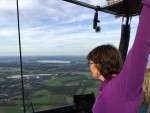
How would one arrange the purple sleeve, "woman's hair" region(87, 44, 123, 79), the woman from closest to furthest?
the purple sleeve < "woman's hair" region(87, 44, 123, 79) < the woman

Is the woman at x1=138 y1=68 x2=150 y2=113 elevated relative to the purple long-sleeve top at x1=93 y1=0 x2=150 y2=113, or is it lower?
lower

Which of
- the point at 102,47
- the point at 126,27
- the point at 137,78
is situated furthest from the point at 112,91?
the point at 126,27

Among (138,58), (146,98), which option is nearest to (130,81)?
(138,58)

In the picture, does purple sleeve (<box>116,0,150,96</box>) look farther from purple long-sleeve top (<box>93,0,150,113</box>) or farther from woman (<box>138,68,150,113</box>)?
woman (<box>138,68,150,113</box>)

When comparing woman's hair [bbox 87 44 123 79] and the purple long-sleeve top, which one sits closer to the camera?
the purple long-sleeve top

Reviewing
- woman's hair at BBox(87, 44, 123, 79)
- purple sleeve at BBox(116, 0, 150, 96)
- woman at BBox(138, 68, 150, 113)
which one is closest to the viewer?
purple sleeve at BBox(116, 0, 150, 96)

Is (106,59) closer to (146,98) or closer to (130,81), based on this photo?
(130,81)

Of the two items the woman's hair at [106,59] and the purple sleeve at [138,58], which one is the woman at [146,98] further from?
the purple sleeve at [138,58]

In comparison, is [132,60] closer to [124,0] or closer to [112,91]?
[112,91]

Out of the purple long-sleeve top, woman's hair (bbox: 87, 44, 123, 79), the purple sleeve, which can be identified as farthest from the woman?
the purple sleeve
